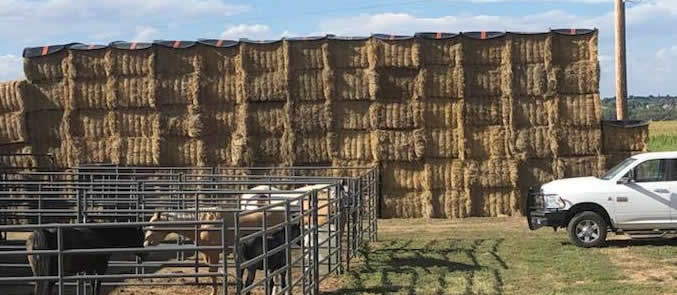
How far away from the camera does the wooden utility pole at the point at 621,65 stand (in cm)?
2408

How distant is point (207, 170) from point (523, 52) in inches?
338

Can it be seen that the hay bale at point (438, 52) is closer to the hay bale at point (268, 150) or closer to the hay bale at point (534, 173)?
the hay bale at point (534, 173)

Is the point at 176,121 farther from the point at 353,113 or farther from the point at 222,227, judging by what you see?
the point at 222,227

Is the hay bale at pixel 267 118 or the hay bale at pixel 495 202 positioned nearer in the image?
the hay bale at pixel 495 202

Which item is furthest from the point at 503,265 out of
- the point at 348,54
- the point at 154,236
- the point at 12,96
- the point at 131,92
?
the point at 12,96

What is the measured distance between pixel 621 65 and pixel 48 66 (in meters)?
15.6

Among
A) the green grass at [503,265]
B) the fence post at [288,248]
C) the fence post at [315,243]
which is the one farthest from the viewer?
the green grass at [503,265]

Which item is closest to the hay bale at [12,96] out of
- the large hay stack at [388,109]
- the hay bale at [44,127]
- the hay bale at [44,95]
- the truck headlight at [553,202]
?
the hay bale at [44,95]

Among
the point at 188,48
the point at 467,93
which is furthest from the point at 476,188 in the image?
the point at 188,48

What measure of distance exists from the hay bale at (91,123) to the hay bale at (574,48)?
11.6 m

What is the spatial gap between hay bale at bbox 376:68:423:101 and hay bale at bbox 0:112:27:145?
9480 mm

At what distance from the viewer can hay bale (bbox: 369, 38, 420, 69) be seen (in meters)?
22.3

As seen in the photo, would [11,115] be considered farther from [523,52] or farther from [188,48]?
[523,52]

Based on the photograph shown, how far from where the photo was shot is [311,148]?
22.8 metres
